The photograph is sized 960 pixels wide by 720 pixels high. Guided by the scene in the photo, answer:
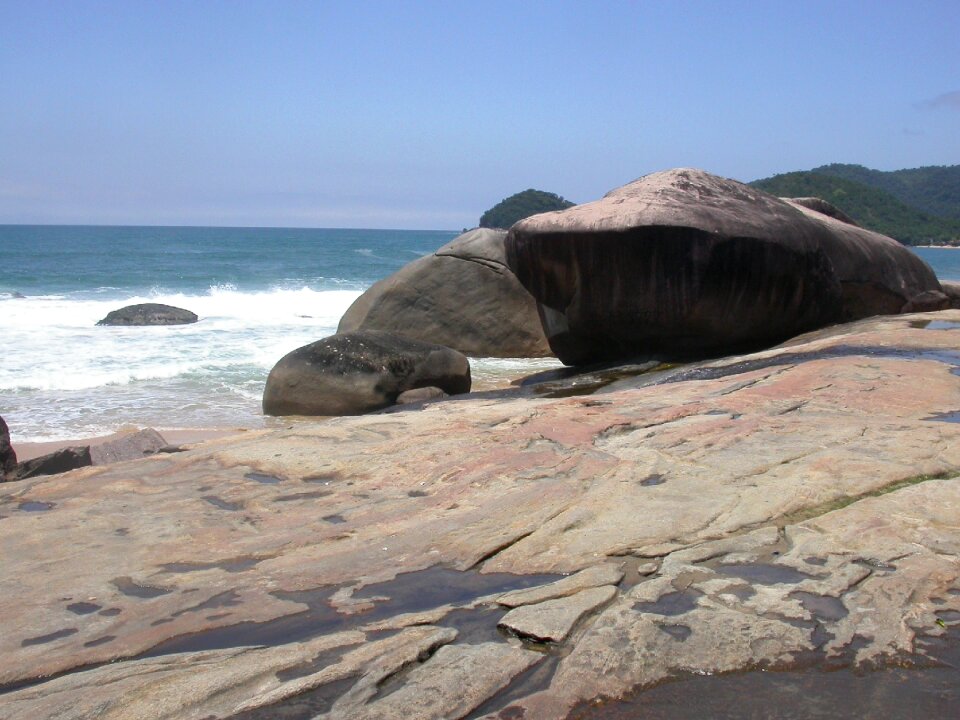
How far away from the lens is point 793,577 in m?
3.23

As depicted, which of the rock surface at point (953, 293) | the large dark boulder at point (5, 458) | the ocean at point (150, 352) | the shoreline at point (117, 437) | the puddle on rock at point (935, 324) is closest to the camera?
the large dark boulder at point (5, 458)

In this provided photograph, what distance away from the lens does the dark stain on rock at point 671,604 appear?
3.01 meters

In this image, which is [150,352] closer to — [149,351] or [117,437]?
[149,351]

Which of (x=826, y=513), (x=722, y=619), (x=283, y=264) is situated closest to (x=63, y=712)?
(x=722, y=619)

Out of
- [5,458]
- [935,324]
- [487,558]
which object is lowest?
[5,458]

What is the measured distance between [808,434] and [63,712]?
3.50 m

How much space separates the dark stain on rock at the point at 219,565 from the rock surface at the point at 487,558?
0.06ft

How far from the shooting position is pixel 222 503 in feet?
14.4

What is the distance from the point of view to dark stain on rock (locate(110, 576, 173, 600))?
339 cm

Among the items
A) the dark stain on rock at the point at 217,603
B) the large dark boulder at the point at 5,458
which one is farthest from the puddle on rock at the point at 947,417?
the large dark boulder at the point at 5,458

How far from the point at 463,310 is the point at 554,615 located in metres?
10.5

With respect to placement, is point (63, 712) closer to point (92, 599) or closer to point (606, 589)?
point (92, 599)

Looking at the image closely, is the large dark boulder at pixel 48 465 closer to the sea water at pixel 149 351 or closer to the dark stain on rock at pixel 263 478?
the dark stain on rock at pixel 263 478

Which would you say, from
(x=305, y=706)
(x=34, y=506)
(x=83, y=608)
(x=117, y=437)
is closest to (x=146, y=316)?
(x=117, y=437)
